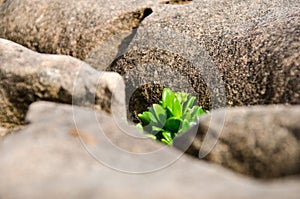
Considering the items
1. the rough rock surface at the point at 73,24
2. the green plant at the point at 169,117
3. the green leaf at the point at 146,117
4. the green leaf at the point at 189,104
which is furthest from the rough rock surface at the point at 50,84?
the rough rock surface at the point at 73,24

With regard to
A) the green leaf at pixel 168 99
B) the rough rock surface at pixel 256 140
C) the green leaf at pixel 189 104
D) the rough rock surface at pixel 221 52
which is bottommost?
the green leaf at pixel 189 104

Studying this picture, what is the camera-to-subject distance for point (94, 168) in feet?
8.66

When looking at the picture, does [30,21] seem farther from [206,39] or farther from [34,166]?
[34,166]

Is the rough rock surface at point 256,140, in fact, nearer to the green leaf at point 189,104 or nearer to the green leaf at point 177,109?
the green leaf at point 177,109

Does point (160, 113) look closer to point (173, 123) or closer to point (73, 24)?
point (173, 123)

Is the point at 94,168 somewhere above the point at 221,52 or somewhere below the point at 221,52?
above

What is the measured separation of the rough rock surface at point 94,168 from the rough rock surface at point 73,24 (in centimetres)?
281

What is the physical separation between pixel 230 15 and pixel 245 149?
9.53ft

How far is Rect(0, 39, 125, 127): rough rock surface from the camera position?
12.2 feet

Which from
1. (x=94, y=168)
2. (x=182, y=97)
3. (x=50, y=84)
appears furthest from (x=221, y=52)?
(x=94, y=168)

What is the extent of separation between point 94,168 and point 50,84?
1.37m

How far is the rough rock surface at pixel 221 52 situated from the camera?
4625 millimetres

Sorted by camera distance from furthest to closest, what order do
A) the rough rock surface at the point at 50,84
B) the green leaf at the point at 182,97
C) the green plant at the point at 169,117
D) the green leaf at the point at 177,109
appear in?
the green leaf at the point at 182,97 → the green leaf at the point at 177,109 → the green plant at the point at 169,117 → the rough rock surface at the point at 50,84

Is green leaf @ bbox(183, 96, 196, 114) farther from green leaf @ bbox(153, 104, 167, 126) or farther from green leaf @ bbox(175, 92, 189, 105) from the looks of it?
green leaf @ bbox(153, 104, 167, 126)
